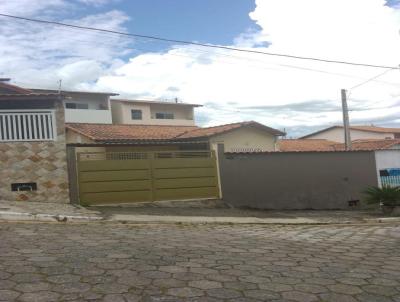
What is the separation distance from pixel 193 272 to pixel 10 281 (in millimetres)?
1850

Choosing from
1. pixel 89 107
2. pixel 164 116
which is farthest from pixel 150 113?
pixel 89 107

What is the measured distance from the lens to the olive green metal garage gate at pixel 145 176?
41.2 ft

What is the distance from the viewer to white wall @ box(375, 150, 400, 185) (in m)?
17.5

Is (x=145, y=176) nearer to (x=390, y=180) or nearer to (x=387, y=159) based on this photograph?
(x=390, y=180)

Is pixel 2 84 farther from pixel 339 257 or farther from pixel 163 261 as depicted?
pixel 339 257

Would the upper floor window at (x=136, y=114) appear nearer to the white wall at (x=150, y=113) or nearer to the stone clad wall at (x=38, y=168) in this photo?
the white wall at (x=150, y=113)

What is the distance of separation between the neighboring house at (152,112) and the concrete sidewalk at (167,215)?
2872 centimetres

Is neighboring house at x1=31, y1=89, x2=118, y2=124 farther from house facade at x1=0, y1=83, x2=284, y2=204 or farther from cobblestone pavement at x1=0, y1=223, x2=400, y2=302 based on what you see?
cobblestone pavement at x1=0, y1=223, x2=400, y2=302

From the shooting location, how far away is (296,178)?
1569 centimetres

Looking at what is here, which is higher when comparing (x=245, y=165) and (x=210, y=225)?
(x=245, y=165)

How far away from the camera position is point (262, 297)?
4258 mm

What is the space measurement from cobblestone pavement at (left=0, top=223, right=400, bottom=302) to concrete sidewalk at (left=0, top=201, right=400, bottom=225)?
1.33 m

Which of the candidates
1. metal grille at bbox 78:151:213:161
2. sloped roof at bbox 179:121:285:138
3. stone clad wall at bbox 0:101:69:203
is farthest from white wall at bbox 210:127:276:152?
stone clad wall at bbox 0:101:69:203

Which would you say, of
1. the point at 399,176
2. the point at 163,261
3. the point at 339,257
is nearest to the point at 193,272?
the point at 163,261
